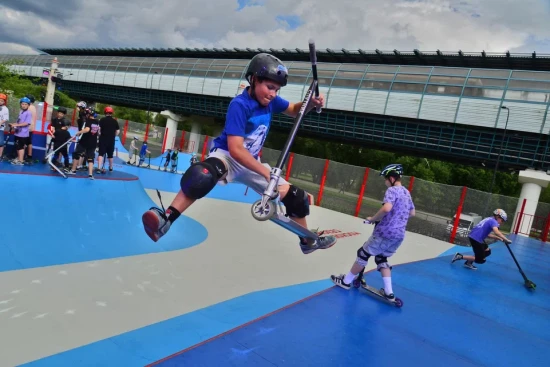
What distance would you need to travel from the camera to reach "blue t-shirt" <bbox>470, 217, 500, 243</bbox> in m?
8.82

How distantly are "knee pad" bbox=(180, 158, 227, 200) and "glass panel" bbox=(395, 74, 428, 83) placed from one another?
97.2 feet

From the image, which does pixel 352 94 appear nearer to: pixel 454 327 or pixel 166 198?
pixel 166 198

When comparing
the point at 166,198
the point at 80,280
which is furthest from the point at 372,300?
the point at 166,198

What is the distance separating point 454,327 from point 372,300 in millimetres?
1186

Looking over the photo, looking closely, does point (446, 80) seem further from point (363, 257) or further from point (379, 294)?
point (379, 294)

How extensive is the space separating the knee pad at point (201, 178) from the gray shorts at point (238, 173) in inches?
5.0

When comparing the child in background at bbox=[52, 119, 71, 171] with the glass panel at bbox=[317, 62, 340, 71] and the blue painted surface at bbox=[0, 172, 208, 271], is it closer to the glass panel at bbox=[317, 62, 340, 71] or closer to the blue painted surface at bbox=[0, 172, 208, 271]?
the blue painted surface at bbox=[0, 172, 208, 271]

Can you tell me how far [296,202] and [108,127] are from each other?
7.68m

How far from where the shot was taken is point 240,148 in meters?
2.83

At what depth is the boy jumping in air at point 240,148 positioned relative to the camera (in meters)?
2.87

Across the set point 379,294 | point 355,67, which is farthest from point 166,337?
point 355,67

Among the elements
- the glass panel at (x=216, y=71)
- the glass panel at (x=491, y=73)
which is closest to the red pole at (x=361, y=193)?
the glass panel at (x=491, y=73)

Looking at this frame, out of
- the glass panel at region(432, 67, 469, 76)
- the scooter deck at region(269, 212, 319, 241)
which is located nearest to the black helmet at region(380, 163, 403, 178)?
the scooter deck at region(269, 212, 319, 241)

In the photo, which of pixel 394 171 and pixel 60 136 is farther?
pixel 60 136
